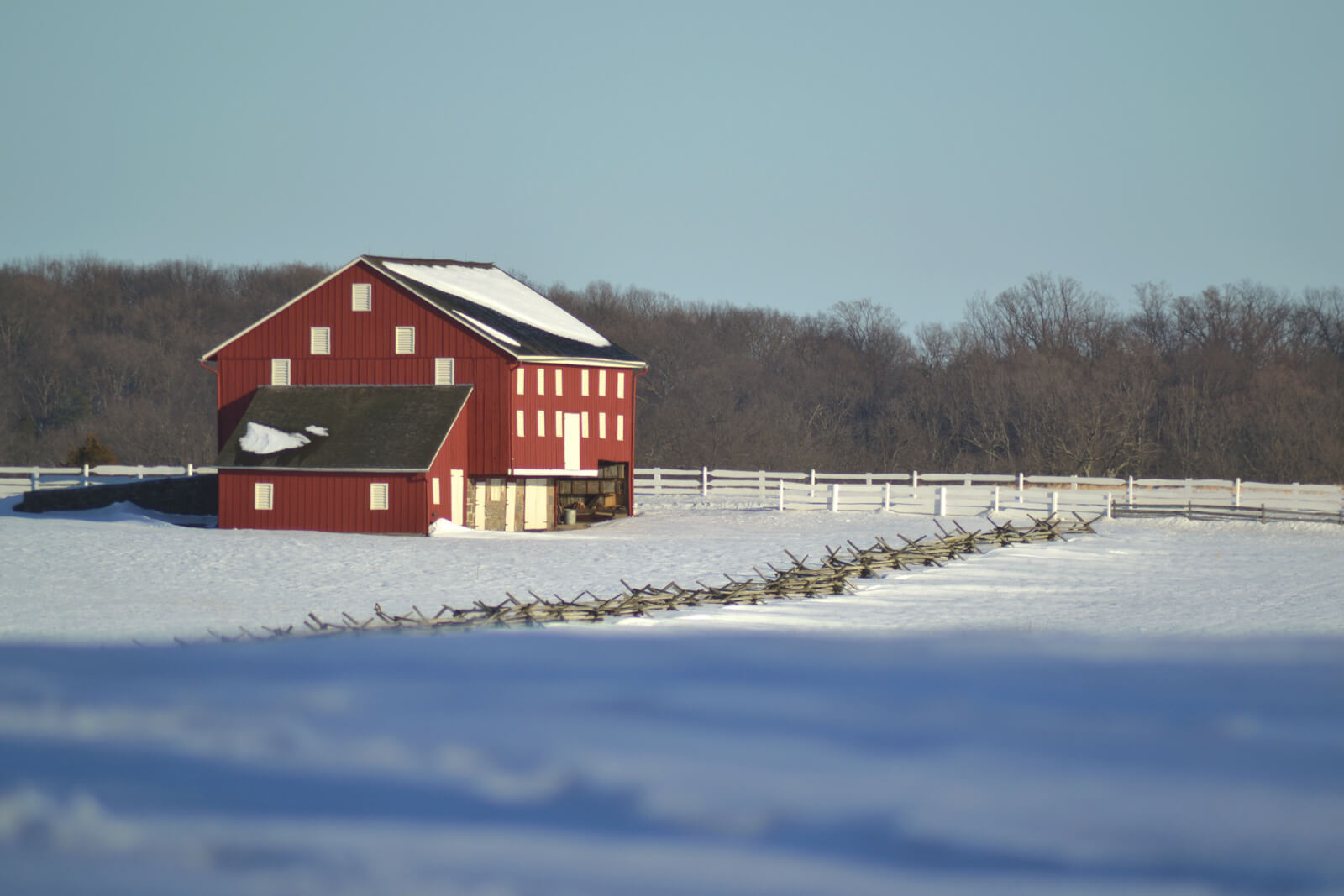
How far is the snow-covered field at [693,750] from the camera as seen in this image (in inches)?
429

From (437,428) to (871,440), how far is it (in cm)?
5582

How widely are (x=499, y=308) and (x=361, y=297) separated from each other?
16.2 ft

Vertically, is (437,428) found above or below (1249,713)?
above

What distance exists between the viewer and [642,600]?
21.9m

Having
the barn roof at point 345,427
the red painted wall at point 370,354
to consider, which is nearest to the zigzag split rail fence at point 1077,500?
the red painted wall at point 370,354

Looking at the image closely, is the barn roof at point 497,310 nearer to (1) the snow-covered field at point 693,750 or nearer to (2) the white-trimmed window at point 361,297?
(2) the white-trimmed window at point 361,297

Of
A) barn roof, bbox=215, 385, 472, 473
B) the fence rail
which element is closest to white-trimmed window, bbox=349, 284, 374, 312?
barn roof, bbox=215, 385, 472, 473

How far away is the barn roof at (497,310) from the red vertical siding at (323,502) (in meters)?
4.45

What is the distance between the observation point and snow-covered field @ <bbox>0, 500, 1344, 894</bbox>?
10.9 meters

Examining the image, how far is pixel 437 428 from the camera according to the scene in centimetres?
3909

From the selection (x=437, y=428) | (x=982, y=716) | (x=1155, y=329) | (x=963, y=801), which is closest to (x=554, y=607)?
(x=982, y=716)

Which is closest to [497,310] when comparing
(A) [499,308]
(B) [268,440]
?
(A) [499,308]

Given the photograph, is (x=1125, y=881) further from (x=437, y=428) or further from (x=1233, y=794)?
(x=437, y=428)

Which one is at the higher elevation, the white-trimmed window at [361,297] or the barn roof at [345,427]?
the white-trimmed window at [361,297]
